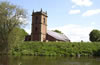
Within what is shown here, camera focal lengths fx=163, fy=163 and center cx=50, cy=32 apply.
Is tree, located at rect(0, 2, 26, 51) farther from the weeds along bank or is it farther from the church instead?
the church

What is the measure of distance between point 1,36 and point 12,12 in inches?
194

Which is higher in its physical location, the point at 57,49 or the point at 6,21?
the point at 6,21

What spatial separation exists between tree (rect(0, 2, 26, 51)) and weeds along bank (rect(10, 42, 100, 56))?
1330 cm

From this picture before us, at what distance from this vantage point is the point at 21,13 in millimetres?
31375

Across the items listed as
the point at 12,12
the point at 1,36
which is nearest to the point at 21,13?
the point at 12,12

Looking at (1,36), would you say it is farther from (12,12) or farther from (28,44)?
(28,44)

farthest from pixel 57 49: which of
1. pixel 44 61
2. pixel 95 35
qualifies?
pixel 95 35

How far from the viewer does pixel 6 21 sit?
2841 cm

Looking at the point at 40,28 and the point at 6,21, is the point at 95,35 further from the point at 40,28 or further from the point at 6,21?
the point at 6,21

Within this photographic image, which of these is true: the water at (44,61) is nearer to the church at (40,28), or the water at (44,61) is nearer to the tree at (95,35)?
the church at (40,28)

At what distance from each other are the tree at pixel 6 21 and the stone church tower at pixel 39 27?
110 feet

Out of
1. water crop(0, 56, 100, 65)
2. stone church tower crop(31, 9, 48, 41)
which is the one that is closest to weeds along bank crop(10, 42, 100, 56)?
stone church tower crop(31, 9, 48, 41)

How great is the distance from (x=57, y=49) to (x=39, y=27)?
1969cm

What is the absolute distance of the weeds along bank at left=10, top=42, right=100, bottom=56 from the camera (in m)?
43.5
